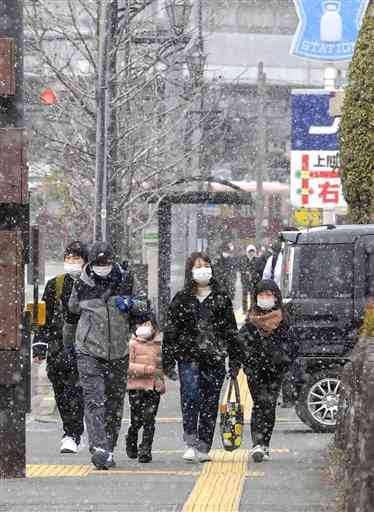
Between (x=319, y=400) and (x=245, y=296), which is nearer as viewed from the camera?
(x=319, y=400)

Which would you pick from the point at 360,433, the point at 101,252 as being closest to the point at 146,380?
the point at 101,252

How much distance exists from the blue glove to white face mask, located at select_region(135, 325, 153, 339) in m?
0.43

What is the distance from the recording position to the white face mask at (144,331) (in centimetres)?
1149

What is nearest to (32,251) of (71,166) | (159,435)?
(159,435)

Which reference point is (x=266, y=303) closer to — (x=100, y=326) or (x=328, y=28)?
(x=100, y=326)

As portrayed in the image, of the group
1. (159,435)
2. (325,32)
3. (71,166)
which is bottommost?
(159,435)

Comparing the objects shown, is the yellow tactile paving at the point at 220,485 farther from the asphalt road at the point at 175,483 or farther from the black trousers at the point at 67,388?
the black trousers at the point at 67,388

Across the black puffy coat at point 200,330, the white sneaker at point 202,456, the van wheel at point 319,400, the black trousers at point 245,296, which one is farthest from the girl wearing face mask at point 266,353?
the black trousers at point 245,296

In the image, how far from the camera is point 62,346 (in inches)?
472

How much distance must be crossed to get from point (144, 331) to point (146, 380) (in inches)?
15.5

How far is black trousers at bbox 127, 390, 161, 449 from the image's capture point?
11578 mm

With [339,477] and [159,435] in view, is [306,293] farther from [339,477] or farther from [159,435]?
[339,477]

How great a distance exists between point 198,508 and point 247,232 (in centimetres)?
4607

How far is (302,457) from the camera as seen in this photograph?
12.1m
